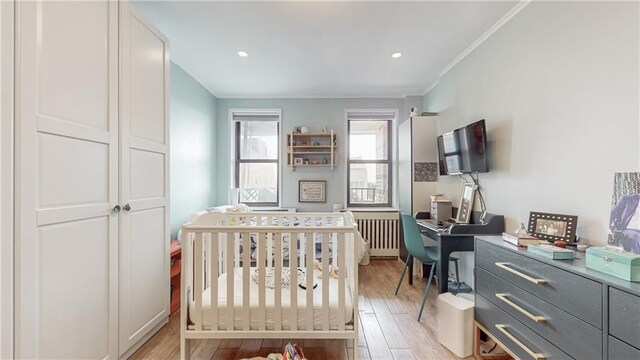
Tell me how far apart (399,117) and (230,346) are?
3610 mm

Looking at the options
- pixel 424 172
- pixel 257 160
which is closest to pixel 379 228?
pixel 424 172

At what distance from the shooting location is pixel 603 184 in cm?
139

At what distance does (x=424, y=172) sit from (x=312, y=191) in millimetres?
1645

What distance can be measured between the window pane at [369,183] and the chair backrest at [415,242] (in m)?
1.72

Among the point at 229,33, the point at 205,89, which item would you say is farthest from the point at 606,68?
the point at 205,89

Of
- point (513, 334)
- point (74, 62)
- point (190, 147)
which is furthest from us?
point (190, 147)

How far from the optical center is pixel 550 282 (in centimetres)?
121

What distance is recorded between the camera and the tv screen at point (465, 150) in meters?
2.25

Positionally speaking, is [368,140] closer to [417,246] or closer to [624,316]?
[417,246]

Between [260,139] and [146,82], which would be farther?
[260,139]

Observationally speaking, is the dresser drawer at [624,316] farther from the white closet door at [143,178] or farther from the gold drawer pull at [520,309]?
the white closet door at [143,178]

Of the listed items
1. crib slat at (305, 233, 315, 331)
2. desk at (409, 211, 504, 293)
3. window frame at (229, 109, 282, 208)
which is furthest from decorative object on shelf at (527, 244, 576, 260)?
window frame at (229, 109, 282, 208)

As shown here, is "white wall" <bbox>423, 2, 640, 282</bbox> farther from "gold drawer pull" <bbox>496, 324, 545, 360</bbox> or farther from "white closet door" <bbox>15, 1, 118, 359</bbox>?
"white closet door" <bbox>15, 1, 118, 359</bbox>

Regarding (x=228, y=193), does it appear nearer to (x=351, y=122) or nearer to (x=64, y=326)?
(x=351, y=122)
